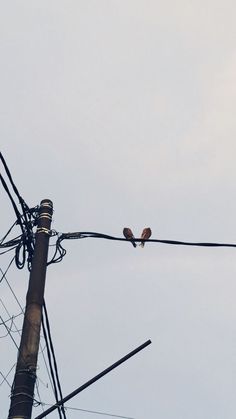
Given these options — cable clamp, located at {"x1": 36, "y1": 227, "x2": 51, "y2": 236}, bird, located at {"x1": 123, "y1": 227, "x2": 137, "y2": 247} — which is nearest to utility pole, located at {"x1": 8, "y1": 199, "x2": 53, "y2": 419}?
cable clamp, located at {"x1": 36, "y1": 227, "x2": 51, "y2": 236}

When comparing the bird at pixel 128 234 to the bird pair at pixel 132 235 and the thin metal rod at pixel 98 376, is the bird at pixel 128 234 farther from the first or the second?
the thin metal rod at pixel 98 376

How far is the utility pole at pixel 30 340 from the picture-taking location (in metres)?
8.04

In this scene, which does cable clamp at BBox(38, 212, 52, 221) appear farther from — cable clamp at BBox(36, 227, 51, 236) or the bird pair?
the bird pair

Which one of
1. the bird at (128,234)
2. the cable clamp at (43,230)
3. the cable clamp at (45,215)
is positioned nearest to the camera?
the cable clamp at (43,230)

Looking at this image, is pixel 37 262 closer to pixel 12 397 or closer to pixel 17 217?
pixel 17 217

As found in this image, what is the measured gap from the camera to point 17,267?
10297mm

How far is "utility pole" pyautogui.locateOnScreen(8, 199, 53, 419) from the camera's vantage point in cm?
804

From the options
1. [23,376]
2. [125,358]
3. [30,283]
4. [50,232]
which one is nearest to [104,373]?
[125,358]

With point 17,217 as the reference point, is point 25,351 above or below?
below

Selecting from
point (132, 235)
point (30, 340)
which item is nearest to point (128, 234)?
→ point (132, 235)

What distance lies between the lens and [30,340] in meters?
8.42

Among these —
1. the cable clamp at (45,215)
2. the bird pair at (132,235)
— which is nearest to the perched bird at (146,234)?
the bird pair at (132,235)

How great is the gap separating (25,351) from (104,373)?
106 centimetres

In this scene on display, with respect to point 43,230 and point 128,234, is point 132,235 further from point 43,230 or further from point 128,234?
point 43,230
